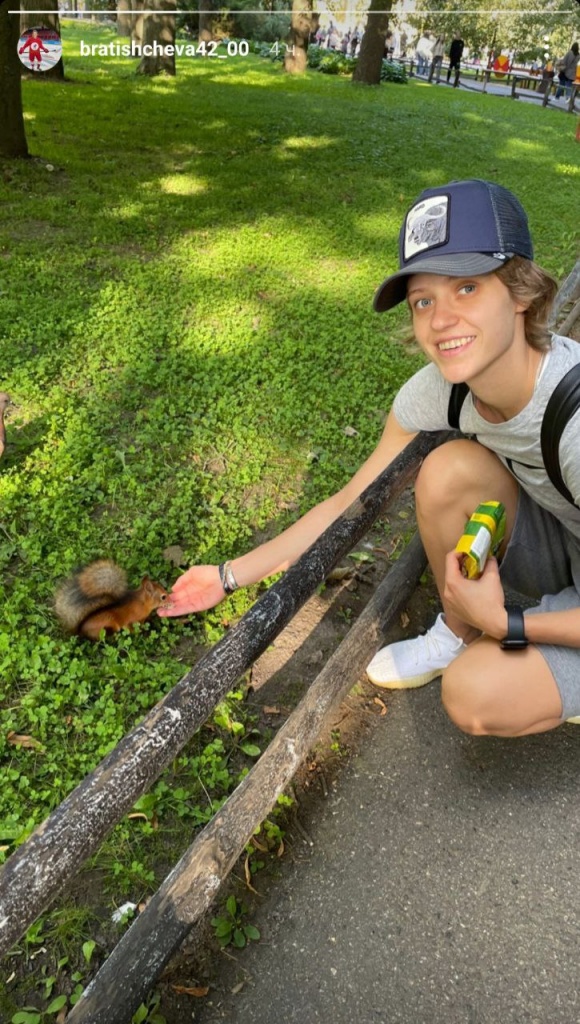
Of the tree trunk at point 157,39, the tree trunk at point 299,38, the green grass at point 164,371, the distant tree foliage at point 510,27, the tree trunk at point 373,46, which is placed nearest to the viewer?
the green grass at point 164,371

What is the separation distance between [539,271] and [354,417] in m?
2.53

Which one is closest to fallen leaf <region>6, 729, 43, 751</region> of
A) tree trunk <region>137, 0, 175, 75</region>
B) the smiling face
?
the smiling face

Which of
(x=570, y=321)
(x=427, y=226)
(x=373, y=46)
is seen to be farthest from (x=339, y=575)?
(x=373, y=46)

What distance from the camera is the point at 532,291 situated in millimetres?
1832

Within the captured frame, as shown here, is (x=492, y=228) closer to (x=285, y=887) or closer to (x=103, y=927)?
(x=285, y=887)

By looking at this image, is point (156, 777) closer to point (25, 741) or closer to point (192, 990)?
point (192, 990)

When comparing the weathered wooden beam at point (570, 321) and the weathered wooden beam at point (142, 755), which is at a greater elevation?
the weathered wooden beam at point (570, 321)

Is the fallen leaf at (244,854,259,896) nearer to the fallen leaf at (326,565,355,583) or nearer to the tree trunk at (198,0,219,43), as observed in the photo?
the fallen leaf at (326,565,355,583)

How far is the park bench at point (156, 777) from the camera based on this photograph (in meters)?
1.34

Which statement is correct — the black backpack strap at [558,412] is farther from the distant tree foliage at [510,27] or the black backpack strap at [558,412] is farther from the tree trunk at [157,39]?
the distant tree foliage at [510,27]

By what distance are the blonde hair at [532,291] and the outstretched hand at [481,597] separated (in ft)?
2.00

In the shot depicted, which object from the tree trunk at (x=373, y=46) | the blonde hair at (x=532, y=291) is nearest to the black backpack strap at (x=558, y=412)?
the blonde hair at (x=532, y=291)

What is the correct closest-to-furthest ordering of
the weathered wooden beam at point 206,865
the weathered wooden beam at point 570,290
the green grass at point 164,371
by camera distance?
the weathered wooden beam at point 206,865 → the green grass at point 164,371 → the weathered wooden beam at point 570,290

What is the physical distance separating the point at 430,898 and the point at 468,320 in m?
1.50
